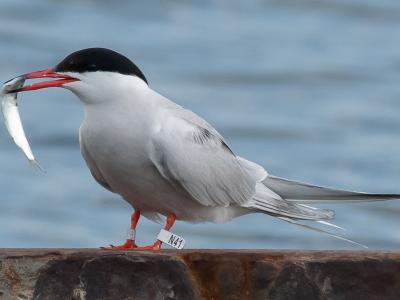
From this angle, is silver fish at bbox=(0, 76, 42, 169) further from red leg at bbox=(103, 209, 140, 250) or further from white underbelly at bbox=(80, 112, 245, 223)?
red leg at bbox=(103, 209, 140, 250)

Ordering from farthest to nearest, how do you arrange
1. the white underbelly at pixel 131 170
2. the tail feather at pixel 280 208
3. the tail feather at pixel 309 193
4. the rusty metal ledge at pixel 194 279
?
the tail feather at pixel 280 208, the tail feather at pixel 309 193, the white underbelly at pixel 131 170, the rusty metal ledge at pixel 194 279

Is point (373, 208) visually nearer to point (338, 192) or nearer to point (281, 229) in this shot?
point (281, 229)

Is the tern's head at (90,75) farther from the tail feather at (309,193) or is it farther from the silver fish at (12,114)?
the tail feather at (309,193)

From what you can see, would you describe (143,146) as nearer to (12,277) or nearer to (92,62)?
(92,62)

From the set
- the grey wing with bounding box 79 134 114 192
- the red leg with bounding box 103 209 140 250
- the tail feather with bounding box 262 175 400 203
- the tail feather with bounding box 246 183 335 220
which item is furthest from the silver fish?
the tail feather with bounding box 262 175 400 203

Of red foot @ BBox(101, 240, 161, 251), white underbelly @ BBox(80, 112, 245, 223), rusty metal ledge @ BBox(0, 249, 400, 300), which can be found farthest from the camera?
white underbelly @ BBox(80, 112, 245, 223)

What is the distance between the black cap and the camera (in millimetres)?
5805

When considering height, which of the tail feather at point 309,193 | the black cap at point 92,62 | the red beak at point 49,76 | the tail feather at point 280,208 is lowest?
the tail feather at point 280,208

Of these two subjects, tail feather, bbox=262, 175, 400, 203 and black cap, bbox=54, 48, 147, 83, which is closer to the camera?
black cap, bbox=54, 48, 147, 83

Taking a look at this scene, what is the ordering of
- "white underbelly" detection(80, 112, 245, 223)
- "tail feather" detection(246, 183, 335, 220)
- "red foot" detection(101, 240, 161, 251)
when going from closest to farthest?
"red foot" detection(101, 240, 161, 251), "white underbelly" detection(80, 112, 245, 223), "tail feather" detection(246, 183, 335, 220)

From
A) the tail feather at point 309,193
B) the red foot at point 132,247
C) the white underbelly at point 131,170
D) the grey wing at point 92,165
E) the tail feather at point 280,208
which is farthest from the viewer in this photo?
the tail feather at point 280,208

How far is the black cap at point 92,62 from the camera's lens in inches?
229

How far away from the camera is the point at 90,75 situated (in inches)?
229

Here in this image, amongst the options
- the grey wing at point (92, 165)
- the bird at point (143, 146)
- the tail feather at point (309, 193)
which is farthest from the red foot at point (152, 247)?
the tail feather at point (309, 193)
